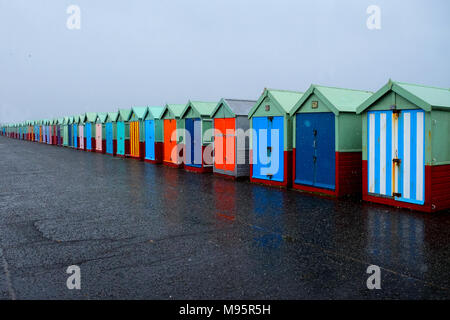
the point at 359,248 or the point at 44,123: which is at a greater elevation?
the point at 44,123

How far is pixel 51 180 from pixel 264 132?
809 centimetres

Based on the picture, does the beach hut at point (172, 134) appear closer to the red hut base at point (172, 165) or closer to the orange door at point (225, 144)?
the red hut base at point (172, 165)

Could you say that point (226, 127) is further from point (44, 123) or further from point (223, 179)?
point (44, 123)

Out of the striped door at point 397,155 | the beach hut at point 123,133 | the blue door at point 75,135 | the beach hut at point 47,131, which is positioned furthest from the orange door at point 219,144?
the beach hut at point 47,131

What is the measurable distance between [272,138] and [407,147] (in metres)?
4.81

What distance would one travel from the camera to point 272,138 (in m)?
12.7

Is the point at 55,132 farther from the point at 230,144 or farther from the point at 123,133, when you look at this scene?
the point at 230,144

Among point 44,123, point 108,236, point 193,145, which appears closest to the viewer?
point 108,236

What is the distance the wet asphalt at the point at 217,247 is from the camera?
4359 mm

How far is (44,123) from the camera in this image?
52562mm

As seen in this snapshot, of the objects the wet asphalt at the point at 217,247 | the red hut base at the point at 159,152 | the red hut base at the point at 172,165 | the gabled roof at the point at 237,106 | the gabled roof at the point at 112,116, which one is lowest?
the wet asphalt at the point at 217,247

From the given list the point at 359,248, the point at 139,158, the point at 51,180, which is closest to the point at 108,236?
the point at 359,248

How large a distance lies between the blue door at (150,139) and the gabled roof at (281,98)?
9130 millimetres
